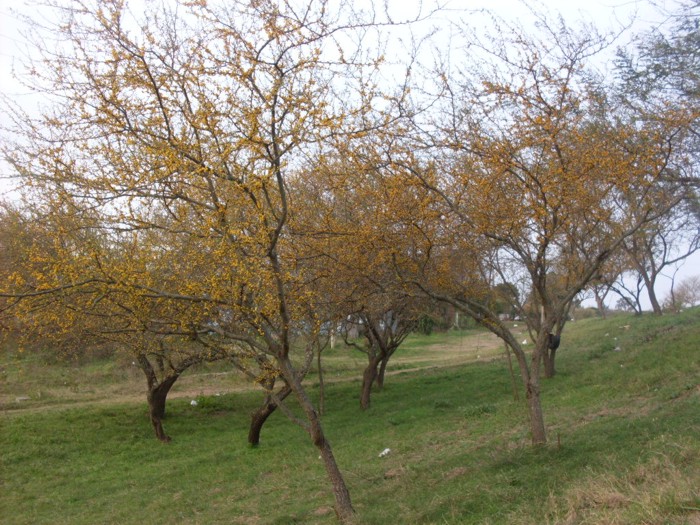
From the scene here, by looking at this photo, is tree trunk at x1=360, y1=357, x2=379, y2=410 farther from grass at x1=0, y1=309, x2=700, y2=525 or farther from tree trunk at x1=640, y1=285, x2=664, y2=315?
tree trunk at x1=640, y1=285, x2=664, y2=315

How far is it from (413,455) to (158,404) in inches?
285

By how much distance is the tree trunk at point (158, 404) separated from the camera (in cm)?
1487

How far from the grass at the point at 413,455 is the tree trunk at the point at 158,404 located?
11.6 inches

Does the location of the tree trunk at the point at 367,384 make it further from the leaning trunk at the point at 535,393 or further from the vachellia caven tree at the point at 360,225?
the leaning trunk at the point at 535,393

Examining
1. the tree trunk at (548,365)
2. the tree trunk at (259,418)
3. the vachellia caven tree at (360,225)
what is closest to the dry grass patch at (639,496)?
the vachellia caven tree at (360,225)

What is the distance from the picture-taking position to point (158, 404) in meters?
15.1

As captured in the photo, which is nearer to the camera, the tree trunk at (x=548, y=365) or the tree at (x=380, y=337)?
the tree at (x=380, y=337)

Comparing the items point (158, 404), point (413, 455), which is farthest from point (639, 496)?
point (158, 404)

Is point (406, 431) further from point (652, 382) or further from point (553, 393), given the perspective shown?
point (652, 382)

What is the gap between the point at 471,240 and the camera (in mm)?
8758

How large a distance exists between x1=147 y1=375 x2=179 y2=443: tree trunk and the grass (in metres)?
0.29

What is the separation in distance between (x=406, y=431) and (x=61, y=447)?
7663 mm

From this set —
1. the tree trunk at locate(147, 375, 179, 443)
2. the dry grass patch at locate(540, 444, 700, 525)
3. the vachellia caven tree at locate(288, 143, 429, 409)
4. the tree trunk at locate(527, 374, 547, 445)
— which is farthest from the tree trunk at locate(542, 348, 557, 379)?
the dry grass patch at locate(540, 444, 700, 525)

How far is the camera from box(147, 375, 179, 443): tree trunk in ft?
48.8
